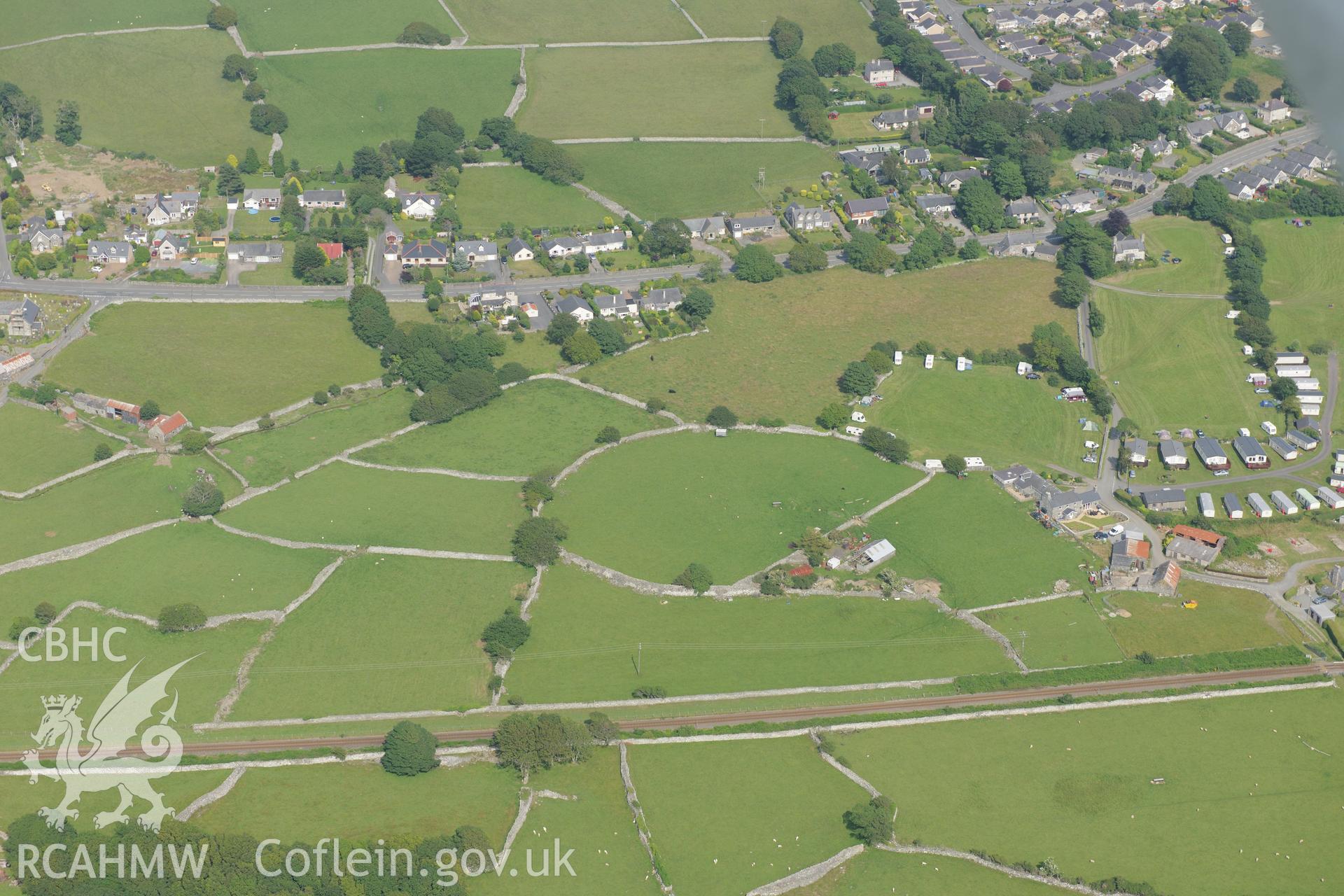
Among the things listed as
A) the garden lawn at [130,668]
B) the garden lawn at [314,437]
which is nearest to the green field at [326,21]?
the garden lawn at [314,437]

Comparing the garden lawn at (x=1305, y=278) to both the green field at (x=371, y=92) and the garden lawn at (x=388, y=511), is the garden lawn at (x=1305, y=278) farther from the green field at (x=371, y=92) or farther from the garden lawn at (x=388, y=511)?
the green field at (x=371, y=92)

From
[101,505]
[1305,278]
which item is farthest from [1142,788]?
[1305,278]

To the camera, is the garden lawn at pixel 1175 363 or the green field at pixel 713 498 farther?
the garden lawn at pixel 1175 363

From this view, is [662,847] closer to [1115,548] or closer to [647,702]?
[647,702]

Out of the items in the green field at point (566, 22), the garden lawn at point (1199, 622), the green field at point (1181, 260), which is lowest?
the garden lawn at point (1199, 622)

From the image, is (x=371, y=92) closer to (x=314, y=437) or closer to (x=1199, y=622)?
(x=314, y=437)

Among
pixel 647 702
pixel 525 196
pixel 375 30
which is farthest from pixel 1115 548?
pixel 375 30
